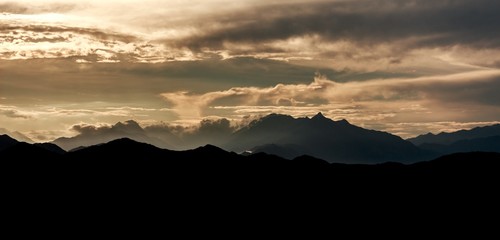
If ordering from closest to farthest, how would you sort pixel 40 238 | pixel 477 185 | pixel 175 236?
pixel 40 238 → pixel 175 236 → pixel 477 185

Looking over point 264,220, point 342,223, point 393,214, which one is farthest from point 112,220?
point 393,214

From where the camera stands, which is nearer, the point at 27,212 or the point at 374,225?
the point at 27,212

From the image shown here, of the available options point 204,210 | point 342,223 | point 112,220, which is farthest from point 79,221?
point 342,223

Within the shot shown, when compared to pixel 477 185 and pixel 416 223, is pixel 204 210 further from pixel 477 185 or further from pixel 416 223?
pixel 477 185

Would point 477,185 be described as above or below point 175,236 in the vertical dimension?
above

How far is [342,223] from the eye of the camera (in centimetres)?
18025

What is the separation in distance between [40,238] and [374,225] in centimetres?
9836

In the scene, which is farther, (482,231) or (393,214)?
(393,214)

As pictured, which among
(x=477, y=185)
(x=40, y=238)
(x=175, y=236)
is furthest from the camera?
(x=477, y=185)

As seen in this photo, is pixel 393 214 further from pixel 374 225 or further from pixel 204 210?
pixel 204 210

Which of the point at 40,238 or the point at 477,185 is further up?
the point at 477,185

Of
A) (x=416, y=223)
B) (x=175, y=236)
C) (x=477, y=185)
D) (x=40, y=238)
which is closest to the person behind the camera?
(x=40, y=238)

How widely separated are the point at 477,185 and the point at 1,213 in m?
154

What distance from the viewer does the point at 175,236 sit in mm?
164500
